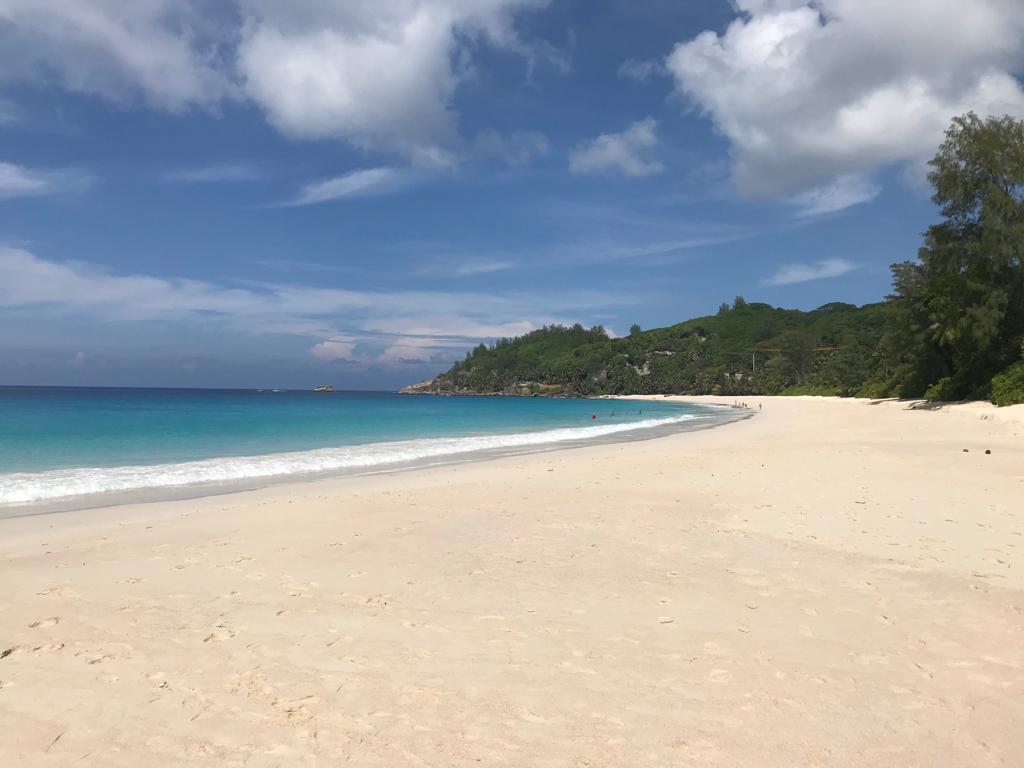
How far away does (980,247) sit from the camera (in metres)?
35.5

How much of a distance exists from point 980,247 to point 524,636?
42141mm

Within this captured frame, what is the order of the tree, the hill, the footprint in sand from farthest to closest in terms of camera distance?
the hill
the tree
the footprint in sand

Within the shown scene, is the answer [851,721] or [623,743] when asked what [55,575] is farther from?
[851,721]

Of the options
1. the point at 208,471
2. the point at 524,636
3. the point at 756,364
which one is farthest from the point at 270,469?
the point at 756,364

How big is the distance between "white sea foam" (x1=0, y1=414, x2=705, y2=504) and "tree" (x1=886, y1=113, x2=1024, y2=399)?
30.5m

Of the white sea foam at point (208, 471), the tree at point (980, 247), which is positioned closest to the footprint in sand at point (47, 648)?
the white sea foam at point (208, 471)

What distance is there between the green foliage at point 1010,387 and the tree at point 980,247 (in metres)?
2.65

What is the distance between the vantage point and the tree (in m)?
34.9

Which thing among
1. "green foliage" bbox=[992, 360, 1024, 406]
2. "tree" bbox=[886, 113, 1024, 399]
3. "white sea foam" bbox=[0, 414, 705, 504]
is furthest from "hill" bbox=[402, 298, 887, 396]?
"white sea foam" bbox=[0, 414, 705, 504]

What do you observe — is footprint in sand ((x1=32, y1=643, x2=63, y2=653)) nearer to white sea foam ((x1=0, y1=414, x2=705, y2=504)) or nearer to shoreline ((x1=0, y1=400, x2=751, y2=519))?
shoreline ((x1=0, y1=400, x2=751, y2=519))

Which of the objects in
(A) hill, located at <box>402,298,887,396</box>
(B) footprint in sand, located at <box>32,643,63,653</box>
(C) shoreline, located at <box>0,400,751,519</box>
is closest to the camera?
(B) footprint in sand, located at <box>32,643,63,653</box>

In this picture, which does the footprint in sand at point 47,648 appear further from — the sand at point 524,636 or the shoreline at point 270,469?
the shoreline at point 270,469

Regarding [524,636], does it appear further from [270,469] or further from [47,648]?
[270,469]

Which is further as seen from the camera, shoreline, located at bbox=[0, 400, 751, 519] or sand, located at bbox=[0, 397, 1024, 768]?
shoreline, located at bbox=[0, 400, 751, 519]
